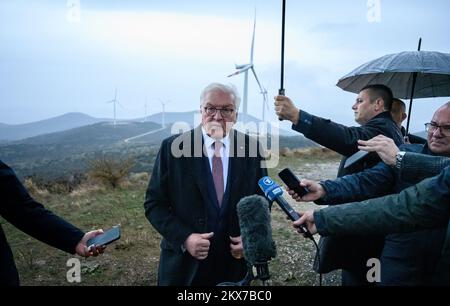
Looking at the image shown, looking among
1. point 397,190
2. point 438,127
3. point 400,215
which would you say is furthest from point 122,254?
point 438,127

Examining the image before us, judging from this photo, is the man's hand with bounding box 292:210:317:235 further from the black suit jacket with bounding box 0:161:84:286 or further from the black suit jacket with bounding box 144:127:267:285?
the black suit jacket with bounding box 0:161:84:286

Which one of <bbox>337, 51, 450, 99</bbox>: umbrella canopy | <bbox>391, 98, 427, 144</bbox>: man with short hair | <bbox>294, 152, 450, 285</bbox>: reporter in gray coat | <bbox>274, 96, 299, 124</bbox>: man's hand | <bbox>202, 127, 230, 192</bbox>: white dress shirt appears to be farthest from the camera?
<bbox>391, 98, 427, 144</bbox>: man with short hair

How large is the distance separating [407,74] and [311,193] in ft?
10.3

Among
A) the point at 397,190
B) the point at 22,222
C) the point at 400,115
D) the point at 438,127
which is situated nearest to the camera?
the point at 22,222

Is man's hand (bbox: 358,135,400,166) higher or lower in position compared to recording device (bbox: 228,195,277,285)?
higher

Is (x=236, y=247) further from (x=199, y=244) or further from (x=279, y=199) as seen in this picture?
(x=279, y=199)

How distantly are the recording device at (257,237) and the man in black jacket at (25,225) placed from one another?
119cm

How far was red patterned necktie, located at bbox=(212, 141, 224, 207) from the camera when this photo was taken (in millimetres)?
2682

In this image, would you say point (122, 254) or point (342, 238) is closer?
point (342, 238)

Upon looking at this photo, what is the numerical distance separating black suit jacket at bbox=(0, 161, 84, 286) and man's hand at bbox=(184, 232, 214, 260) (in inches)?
31.6

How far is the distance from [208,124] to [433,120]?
1777 millimetres

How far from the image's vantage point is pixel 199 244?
240cm

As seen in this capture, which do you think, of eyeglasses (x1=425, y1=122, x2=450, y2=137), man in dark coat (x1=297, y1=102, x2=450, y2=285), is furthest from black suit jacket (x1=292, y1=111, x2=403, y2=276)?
eyeglasses (x1=425, y1=122, x2=450, y2=137)
